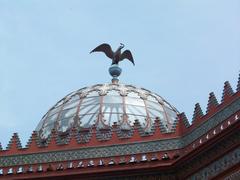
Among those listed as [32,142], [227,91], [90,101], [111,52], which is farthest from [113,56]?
[227,91]

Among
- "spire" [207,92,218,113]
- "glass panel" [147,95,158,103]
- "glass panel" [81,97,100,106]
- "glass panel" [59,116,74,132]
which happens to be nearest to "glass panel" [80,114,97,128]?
"glass panel" [59,116,74,132]

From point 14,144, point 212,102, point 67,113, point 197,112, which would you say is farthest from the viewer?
point 67,113

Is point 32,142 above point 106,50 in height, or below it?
below

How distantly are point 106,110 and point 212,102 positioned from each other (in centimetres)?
593

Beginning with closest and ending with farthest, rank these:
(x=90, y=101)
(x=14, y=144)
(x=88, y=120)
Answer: (x=14, y=144), (x=88, y=120), (x=90, y=101)

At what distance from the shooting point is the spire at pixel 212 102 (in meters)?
17.2

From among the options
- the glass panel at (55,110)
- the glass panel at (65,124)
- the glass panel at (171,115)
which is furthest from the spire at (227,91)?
the glass panel at (55,110)

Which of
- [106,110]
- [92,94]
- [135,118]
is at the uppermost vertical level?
[92,94]

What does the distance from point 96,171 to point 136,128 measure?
1.67m

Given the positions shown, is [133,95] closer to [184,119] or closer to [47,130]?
[47,130]

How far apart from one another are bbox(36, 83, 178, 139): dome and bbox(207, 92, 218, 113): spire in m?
4.29

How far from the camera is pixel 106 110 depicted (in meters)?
22.6

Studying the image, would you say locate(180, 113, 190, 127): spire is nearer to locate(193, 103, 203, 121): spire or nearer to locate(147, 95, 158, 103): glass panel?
locate(193, 103, 203, 121): spire

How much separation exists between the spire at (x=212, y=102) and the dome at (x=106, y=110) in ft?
14.1
